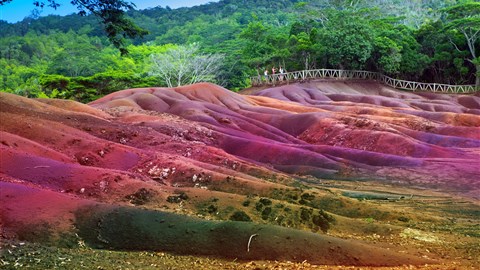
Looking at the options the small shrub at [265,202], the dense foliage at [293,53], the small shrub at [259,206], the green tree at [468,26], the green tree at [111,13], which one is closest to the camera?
the green tree at [111,13]

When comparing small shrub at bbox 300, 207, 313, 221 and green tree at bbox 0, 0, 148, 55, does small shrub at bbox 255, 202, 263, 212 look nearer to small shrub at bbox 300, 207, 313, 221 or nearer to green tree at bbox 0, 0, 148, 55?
small shrub at bbox 300, 207, 313, 221

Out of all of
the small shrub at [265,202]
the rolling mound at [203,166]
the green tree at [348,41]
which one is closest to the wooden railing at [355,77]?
the green tree at [348,41]

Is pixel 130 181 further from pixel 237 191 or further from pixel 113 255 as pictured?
pixel 113 255

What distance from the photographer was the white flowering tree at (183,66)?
248ft

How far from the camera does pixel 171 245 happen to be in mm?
15266

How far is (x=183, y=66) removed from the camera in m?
76.6

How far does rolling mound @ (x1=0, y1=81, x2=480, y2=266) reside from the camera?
15328mm

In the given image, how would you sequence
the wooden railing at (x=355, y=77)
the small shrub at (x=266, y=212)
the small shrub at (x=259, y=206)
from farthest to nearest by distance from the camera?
the wooden railing at (x=355, y=77) → the small shrub at (x=259, y=206) → the small shrub at (x=266, y=212)

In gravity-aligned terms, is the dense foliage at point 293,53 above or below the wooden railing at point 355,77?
above

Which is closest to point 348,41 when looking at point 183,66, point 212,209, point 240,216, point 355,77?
point 355,77

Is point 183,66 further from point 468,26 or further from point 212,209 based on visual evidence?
point 212,209

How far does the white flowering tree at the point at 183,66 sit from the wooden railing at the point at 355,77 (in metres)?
6.22

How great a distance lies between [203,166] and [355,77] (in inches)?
2161

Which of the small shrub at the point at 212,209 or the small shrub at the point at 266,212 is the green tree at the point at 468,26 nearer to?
the small shrub at the point at 266,212
